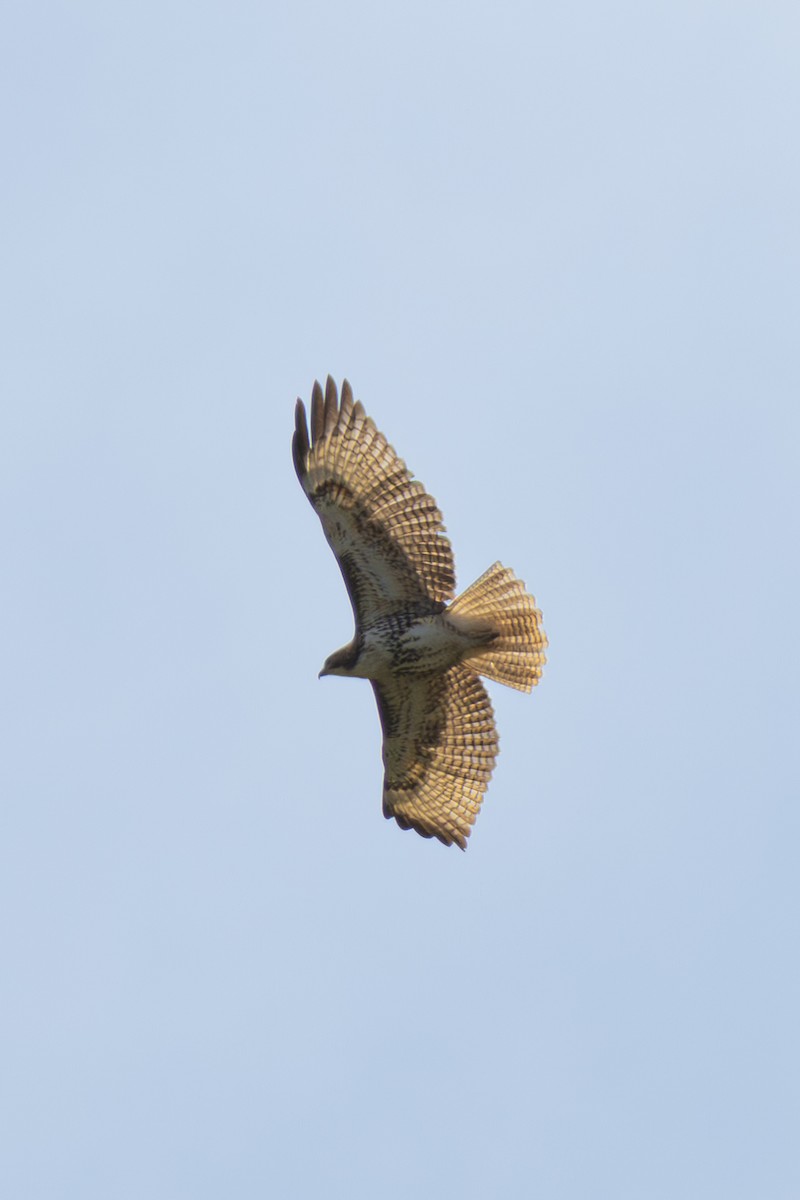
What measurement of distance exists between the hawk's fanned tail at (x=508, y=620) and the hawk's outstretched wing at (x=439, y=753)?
14.9 inches

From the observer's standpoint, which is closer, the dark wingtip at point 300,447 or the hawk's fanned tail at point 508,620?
the dark wingtip at point 300,447

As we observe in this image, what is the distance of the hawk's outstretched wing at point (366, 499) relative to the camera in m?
17.0

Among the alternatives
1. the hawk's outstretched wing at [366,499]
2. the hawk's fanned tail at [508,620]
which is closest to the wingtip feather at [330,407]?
the hawk's outstretched wing at [366,499]

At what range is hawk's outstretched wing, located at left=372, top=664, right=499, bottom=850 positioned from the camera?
17.9 m

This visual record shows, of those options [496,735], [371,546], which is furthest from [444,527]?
[496,735]

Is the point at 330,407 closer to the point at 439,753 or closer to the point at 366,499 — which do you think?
the point at 366,499

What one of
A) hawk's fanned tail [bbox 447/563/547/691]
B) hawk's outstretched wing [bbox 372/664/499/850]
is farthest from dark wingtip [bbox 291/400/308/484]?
hawk's outstretched wing [bbox 372/664/499/850]

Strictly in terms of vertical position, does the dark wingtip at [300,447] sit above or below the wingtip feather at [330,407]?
below

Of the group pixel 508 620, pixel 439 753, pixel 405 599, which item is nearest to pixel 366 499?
pixel 405 599

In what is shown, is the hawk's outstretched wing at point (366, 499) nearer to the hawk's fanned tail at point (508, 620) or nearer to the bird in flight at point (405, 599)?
the bird in flight at point (405, 599)

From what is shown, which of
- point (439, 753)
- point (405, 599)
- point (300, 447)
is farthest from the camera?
point (439, 753)

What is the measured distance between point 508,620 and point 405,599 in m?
0.75

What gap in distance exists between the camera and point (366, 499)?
17.0 metres

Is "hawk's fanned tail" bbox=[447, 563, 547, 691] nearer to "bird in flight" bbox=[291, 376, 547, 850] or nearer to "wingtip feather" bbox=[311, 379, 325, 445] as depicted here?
"bird in flight" bbox=[291, 376, 547, 850]
